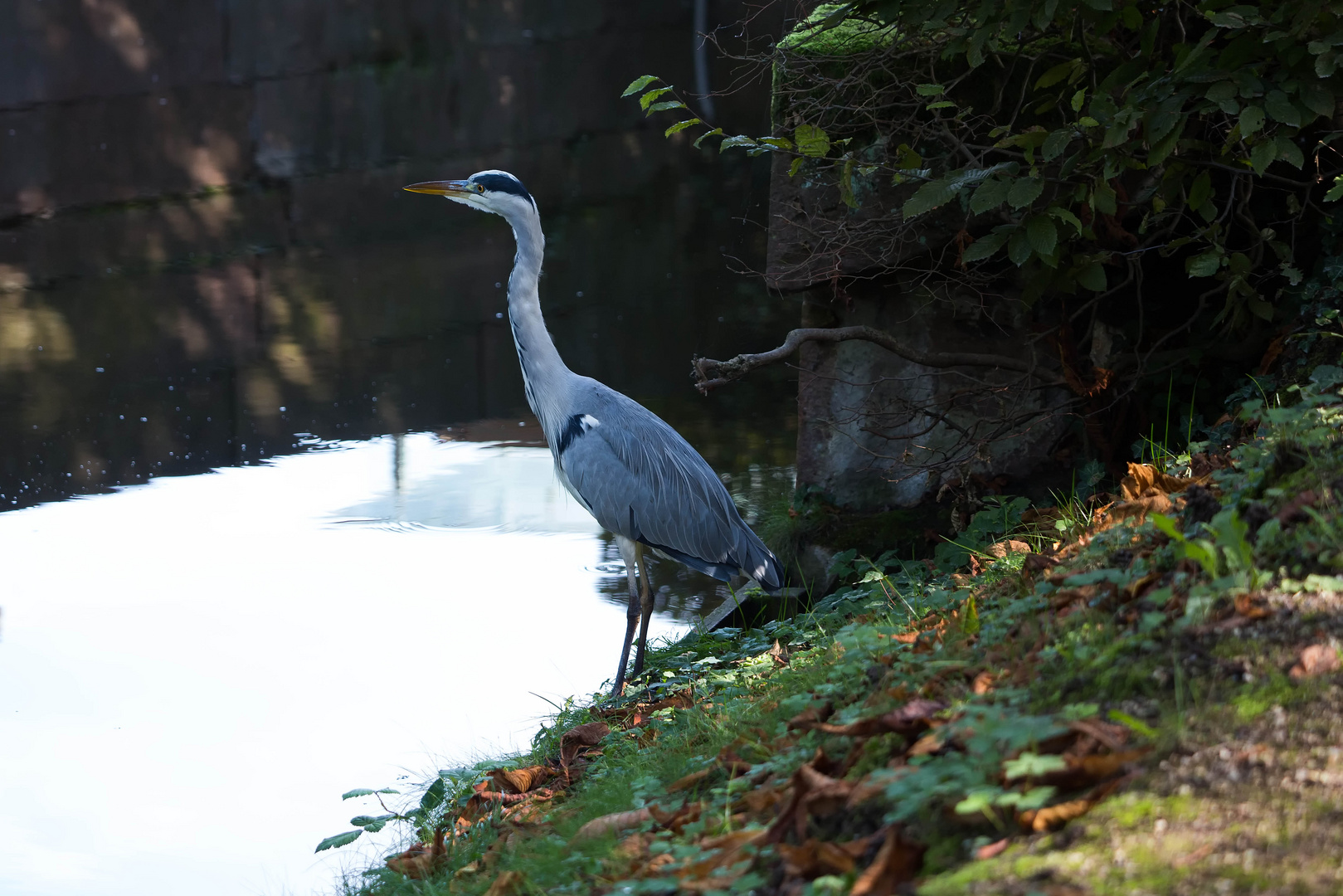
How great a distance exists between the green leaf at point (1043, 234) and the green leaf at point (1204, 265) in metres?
0.58

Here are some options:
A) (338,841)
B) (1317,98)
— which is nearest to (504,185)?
(338,841)

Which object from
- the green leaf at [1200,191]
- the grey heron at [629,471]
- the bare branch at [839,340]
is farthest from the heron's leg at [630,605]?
the green leaf at [1200,191]

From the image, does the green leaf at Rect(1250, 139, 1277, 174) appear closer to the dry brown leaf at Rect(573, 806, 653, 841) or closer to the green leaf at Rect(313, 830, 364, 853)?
the dry brown leaf at Rect(573, 806, 653, 841)

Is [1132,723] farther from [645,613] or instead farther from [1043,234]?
[645,613]

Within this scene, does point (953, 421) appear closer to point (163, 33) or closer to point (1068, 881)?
point (1068, 881)

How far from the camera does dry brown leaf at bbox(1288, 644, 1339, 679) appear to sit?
6.98 ft

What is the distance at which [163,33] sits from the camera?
1201cm

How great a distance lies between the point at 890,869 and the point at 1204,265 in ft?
8.64

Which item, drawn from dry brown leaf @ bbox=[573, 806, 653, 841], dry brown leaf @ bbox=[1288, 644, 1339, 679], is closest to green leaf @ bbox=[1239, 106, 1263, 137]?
dry brown leaf @ bbox=[1288, 644, 1339, 679]

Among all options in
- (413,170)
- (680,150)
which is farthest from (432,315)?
(680,150)

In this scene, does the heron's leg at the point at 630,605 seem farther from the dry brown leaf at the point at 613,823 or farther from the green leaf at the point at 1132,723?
the green leaf at the point at 1132,723

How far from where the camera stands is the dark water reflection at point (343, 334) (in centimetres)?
739

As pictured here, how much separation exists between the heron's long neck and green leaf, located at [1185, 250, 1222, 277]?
2.55 m

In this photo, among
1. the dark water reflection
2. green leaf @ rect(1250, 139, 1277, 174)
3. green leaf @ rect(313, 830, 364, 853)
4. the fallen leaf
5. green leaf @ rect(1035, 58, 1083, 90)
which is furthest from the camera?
the dark water reflection
